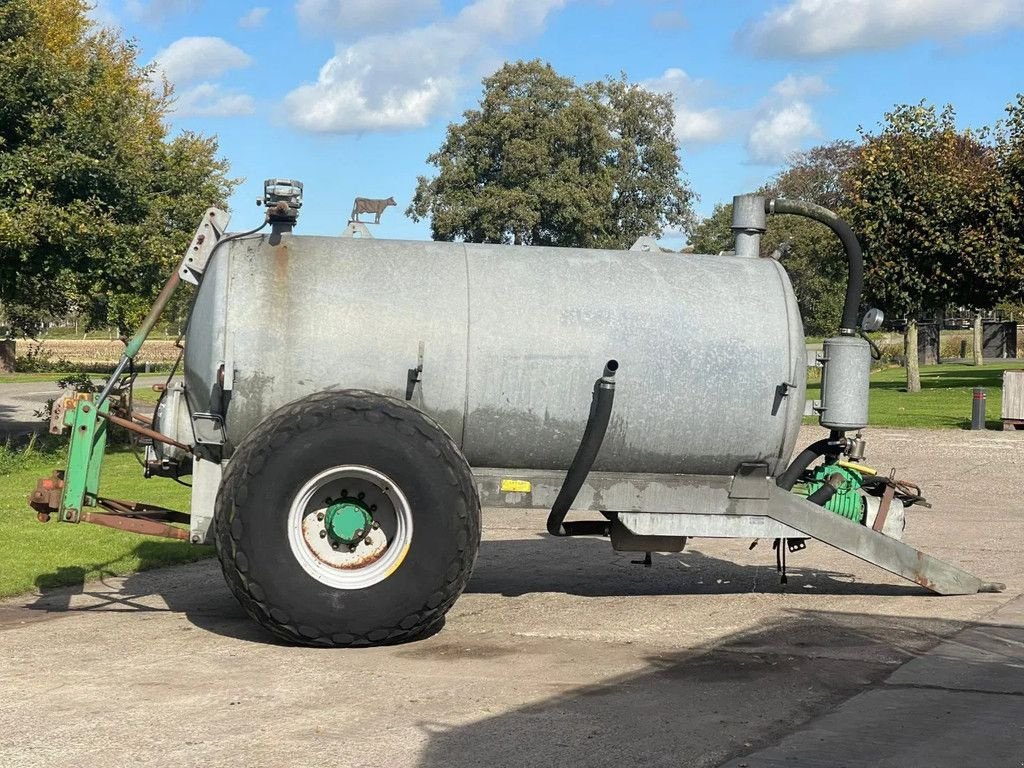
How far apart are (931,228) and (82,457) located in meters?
26.9

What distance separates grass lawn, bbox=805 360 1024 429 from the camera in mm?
25547

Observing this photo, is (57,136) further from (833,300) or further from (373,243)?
(833,300)

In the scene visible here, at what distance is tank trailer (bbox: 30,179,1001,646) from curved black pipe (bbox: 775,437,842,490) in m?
0.03

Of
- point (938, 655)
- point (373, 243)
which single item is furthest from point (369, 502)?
point (938, 655)

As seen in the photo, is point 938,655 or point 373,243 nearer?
point 938,655

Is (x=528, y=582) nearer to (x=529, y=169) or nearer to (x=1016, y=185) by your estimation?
(x=1016, y=185)

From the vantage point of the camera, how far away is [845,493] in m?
8.72

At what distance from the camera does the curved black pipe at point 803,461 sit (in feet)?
27.2

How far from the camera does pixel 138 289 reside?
17094 millimetres

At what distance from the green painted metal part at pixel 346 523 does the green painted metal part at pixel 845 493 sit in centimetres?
311

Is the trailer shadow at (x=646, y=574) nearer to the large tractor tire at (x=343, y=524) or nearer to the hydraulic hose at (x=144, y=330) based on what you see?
the large tractor tire at (x=343, y=524)

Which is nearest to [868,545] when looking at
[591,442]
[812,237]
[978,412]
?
[591,442]

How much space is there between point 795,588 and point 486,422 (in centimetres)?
288

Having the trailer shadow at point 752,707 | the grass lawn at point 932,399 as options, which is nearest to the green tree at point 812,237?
the grass lawn at point 932,399
